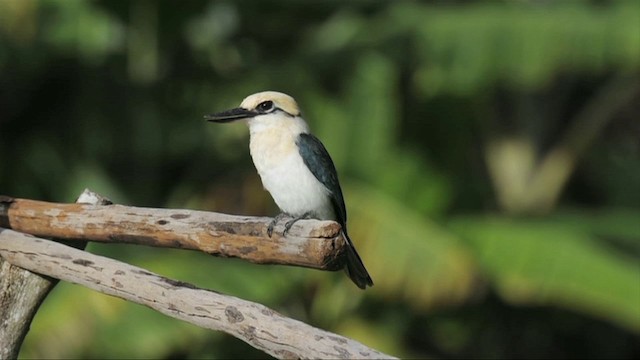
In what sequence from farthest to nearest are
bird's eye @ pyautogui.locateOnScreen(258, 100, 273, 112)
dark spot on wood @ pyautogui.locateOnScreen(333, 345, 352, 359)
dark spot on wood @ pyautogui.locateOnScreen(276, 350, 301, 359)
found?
bird's eye @ pyautogui.locateOnScreen(258, 100, 273, 112) → dark spot on wood @ pyautogui.locateOnScreen(276, 350, 301, 359) → dark spot on wood @ pyautogui.locateOnScreen(333, 345, 352, 359)

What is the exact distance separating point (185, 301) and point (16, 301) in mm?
650

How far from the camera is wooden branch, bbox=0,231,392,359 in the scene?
2670 mm

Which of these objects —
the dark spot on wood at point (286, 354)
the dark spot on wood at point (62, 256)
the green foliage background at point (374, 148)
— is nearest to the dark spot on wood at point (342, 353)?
the dark spot on wood at point (286, 354)

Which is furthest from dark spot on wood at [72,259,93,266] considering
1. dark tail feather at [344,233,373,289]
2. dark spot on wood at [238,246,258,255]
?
dark tail feather at [344,233,373,289]

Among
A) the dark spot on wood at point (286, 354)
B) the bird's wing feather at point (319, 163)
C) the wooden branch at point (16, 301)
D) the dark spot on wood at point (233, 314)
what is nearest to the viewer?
the dark spot on wood at point (286, 354)

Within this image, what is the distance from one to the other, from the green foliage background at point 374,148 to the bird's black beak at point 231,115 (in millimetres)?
2357

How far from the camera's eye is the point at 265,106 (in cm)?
369

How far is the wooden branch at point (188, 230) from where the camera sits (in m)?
2.99

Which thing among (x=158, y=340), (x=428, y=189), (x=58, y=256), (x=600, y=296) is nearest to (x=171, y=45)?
(x=428, y=189)

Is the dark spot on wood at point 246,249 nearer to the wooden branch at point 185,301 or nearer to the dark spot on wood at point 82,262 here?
the wooden branch at point 185,301

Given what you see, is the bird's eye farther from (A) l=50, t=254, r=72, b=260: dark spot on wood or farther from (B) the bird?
(A) l=50, t=254, r=72, b=260: dark spot on wood

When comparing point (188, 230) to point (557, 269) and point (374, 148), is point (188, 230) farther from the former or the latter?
point (374, 148)

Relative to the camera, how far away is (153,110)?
25.0 ft

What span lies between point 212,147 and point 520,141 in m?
1.79
